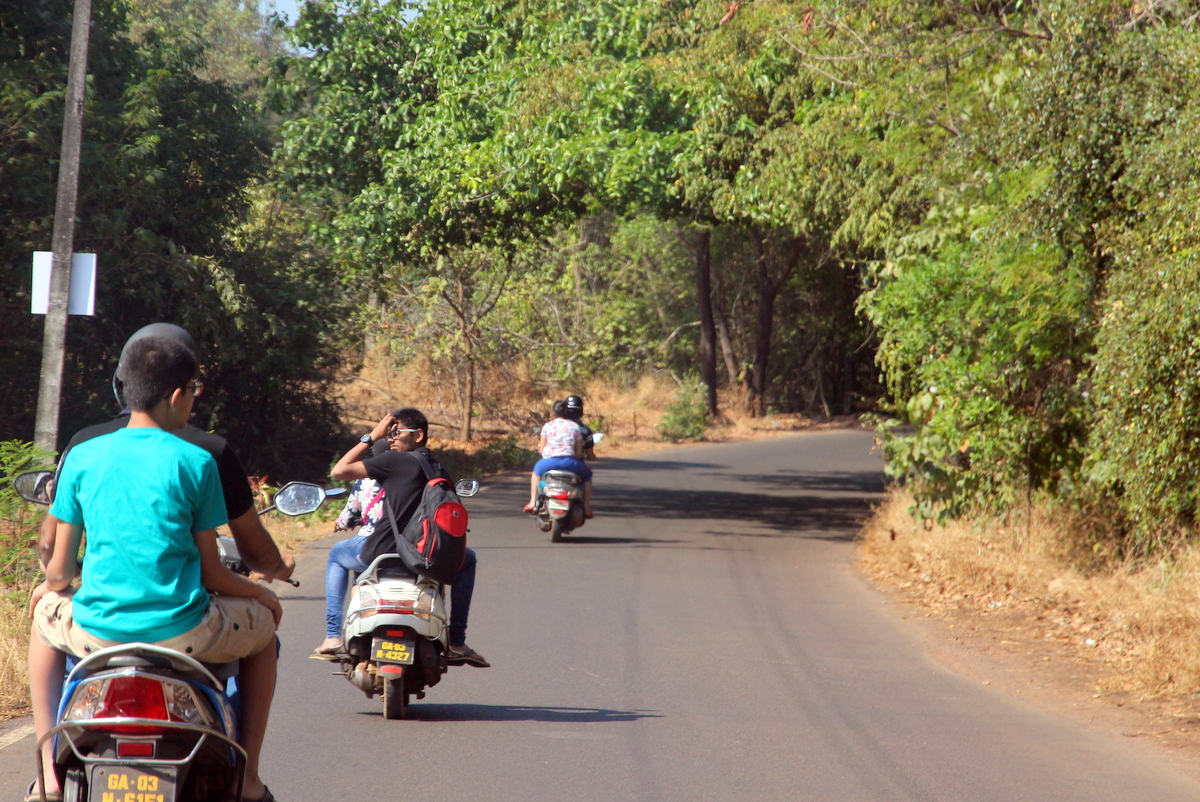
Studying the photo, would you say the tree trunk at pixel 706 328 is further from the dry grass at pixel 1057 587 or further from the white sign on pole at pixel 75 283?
the white sign on pole at pixel 75 283

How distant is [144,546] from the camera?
3.45 metres

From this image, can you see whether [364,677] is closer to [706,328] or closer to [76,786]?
[76,786]

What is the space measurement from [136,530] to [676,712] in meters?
4.03

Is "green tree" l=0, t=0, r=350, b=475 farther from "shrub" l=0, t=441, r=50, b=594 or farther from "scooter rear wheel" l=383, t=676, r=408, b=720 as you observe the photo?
"scooter rear wheel" l=383, t=676, r=408, b=720

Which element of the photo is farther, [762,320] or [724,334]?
[724,334]

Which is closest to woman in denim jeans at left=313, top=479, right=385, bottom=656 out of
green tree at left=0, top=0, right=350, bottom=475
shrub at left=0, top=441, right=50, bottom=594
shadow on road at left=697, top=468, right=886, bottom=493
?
shrub at left=0, top=441, right=50, bottom=594

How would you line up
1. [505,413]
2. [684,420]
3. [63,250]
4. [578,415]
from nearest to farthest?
[63,250], [578,415], [505,413], [684,420]

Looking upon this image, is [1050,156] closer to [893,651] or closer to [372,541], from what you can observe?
[893,651]

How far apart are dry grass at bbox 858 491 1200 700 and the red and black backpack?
14.8 ft

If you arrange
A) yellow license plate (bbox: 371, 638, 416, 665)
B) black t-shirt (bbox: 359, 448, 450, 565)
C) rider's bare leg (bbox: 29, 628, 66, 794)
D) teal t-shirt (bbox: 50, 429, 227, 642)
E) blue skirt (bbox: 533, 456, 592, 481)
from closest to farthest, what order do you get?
teal t-shirt (bbox: 50, 429, 227, 642) → rider's bare leg (bbox: 29, 628, 66, 794) → yellow license plate (bbox: 371, 638, 416, 665) → black t-shirt (bbox: 359, 448, 450, 565) → blue skirt (bbox: 533, 456, 592, 481)

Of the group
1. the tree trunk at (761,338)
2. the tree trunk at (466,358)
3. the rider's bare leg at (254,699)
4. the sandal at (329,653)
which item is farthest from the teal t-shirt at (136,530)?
the tree trunk at (761,338)

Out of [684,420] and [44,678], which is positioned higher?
[44,678]

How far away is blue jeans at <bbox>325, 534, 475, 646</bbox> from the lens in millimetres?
6734

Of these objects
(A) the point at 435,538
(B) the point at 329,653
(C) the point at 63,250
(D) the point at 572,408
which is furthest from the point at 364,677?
(D) the point at 572,408
